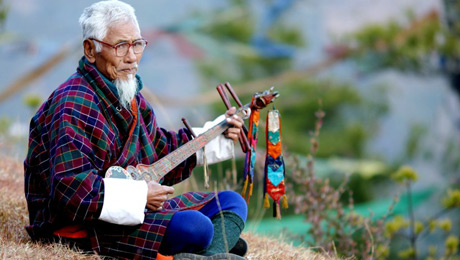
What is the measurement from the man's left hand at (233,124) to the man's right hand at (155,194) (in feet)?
1.47

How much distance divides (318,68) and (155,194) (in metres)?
9.25

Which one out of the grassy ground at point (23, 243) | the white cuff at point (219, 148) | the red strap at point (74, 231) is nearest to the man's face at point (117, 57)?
the white cuff at point (219, 148)

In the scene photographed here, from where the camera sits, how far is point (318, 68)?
11.5 m

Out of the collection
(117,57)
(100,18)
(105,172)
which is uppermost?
(100,18)

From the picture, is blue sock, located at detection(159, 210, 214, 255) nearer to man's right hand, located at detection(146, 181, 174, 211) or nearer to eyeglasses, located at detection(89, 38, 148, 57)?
man's right hand, located at detection(146, 181, 174, 211)

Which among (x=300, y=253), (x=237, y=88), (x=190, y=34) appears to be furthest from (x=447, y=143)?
(x=300, y=253)

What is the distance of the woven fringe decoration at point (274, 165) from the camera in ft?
9.43

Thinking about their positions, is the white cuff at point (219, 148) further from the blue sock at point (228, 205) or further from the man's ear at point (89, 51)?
the man's ear at point (89, 51)

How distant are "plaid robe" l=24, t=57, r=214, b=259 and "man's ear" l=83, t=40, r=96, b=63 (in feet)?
0.08

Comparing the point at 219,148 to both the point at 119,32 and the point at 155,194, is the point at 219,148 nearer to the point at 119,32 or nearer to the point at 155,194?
the point at 155,194

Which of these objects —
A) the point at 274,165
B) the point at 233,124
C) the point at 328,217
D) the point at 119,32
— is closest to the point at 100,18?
the point at 119,32

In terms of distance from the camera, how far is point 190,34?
11352mm

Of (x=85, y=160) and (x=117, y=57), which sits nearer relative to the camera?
(x=85, y=160)

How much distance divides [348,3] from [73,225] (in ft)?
31.8
